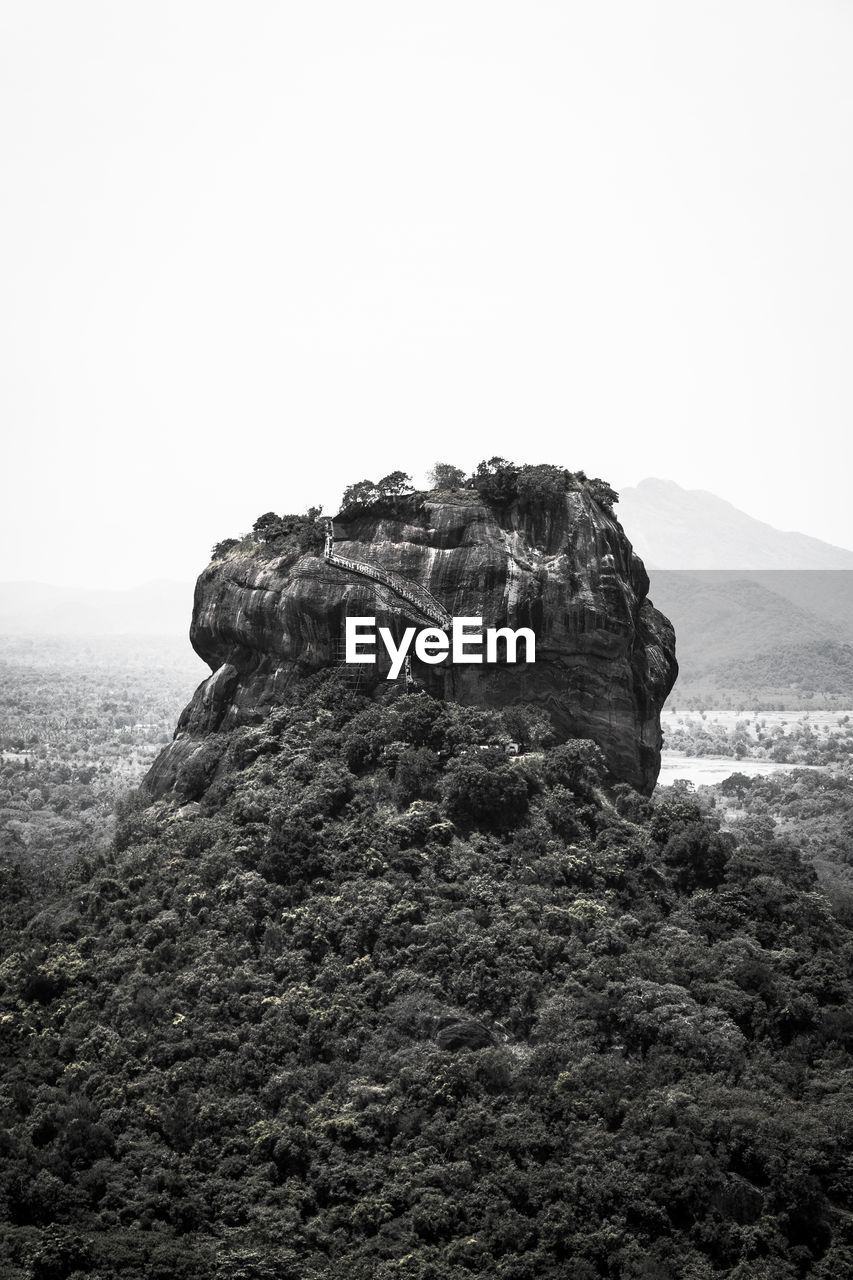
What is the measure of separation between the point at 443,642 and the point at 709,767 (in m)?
93.0

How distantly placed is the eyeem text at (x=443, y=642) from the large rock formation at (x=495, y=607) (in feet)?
1.25

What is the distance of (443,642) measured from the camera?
48188 mm

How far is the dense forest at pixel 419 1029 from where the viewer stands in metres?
30.4

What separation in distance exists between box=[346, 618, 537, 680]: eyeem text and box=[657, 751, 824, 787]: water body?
7313 cm

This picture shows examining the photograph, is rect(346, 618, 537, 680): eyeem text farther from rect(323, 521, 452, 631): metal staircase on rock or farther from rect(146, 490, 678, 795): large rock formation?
rect(323, 521, 452, 631): metal staircase on rock

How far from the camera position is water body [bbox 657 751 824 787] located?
125 meters

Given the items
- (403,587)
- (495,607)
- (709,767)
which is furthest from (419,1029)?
(709,767)

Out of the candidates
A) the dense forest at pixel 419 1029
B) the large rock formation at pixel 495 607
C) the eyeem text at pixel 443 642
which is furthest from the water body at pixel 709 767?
the dense forest at pixel 419 1029

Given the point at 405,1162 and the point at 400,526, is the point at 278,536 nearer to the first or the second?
the point at 400,526

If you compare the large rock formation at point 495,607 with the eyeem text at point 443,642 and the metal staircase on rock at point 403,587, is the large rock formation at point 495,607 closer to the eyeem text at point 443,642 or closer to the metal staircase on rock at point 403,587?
the metal staircase on rock at point 403,587

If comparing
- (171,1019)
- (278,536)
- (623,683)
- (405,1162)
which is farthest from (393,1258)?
(278,536)

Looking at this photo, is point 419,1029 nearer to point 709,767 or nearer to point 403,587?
point 403,587

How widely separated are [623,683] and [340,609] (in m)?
11.9

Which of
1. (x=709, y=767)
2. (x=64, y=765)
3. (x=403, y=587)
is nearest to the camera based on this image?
(x=403, y=587)
